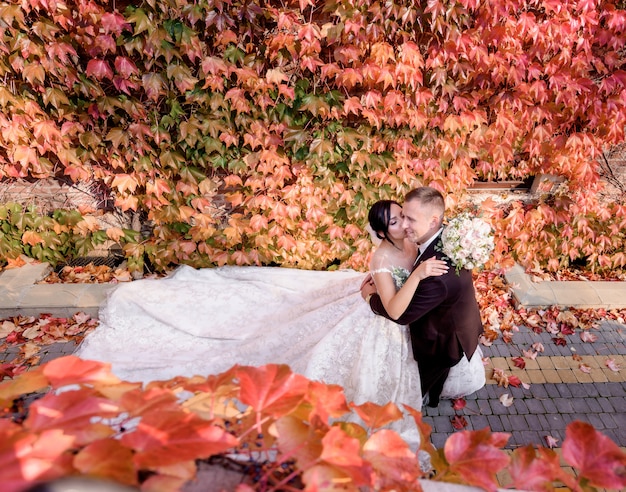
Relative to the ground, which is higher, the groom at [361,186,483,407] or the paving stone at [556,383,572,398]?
the groom at [361,186,483,407]

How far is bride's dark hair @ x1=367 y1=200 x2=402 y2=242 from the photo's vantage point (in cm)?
299

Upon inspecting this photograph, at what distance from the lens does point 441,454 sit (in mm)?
890

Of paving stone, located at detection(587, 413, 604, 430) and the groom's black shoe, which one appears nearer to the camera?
paving stone, located at detection(587, 413, 604, 430)

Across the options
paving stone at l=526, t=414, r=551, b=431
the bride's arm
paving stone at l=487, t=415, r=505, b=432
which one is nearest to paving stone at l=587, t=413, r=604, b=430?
paving stone at l=526, t=414, r=551, b=431

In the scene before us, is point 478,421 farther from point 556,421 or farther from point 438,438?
point 556,421

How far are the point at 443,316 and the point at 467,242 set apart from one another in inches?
22.3

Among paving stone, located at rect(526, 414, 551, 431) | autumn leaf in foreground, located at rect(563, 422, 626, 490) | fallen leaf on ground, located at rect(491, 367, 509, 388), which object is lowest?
paving stone, located at rect(526, 414, 551, 431)

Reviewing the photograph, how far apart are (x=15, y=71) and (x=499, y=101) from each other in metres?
4.62

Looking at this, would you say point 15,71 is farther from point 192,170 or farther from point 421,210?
point 421,210

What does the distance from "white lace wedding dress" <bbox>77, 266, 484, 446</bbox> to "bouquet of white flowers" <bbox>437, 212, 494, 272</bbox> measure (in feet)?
2.61

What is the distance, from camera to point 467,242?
2.29 meters

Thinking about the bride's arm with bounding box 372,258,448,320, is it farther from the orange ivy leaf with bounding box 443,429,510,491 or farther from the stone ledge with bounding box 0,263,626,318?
the stone ledge with bounding box 0,263,626,318

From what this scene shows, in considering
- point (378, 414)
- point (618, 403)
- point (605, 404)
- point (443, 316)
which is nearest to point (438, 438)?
point (443, 316)

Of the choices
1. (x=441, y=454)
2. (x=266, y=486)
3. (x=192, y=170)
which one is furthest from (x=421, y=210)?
(x=192, y=170)
